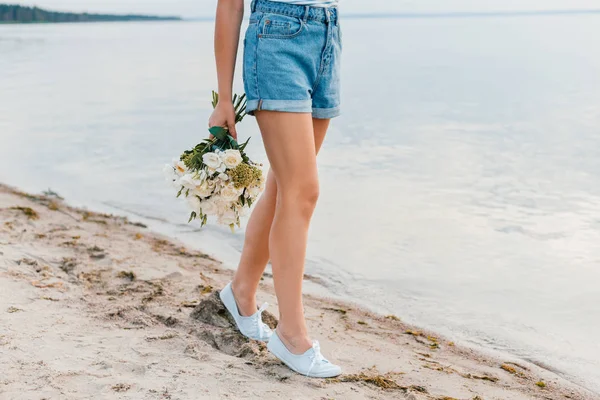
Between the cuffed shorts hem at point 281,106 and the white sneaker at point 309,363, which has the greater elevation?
the cuffed shorts hem at point 281,106

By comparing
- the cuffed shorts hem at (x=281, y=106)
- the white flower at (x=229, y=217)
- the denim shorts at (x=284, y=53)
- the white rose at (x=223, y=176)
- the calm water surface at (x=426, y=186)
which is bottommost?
the calm water surface at (x=426, y=186)

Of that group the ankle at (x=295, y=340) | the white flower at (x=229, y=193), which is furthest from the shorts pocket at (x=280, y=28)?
the ankle at (x=295, y=340)

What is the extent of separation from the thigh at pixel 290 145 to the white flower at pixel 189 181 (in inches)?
12.3

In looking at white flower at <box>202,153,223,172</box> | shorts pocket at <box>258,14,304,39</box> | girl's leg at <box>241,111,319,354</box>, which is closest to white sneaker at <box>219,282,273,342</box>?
girl's leg at <box>241,111,319,354</box>

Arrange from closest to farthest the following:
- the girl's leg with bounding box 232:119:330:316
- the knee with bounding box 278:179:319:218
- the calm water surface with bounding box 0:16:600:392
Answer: the knee with bounding box 278:179:319:218
the girl's leg with bounding box 232:119:330:316
the calm water surface with bounding box 0:16:600:392

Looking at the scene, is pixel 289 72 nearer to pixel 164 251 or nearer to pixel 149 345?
pixel 149 345

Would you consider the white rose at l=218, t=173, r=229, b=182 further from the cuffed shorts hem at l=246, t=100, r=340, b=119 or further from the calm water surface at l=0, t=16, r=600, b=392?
the calm water surface at l=0, t=16, r=600, b=392

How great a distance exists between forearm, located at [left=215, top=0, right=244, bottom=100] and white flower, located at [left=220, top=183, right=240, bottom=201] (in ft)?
1.12

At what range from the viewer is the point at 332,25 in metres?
2.65

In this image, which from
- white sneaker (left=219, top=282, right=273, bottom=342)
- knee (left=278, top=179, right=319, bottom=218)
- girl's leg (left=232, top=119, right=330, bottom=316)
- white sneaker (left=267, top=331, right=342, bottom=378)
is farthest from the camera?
white sneaker (left=219, top=282, right=273, bottom=342)

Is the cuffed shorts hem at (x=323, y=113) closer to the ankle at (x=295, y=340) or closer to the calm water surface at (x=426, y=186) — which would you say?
the ankle at (x=295, y=340)

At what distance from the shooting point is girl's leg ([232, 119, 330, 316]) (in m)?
2.97

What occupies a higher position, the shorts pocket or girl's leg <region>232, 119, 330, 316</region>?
the shorts pocket

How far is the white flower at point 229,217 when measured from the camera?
9.46 ft
